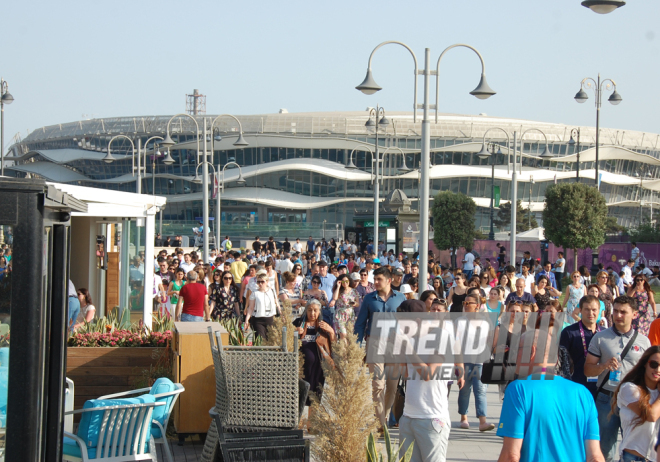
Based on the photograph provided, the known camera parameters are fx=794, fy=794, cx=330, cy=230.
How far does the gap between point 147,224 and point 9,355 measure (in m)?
8.66

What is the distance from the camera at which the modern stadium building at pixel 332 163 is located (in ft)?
287

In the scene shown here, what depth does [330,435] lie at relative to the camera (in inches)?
207

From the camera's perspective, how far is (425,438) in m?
5.53

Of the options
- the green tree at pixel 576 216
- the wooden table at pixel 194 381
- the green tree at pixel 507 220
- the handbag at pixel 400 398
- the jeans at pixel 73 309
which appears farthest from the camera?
the green tree at pixel 507 220

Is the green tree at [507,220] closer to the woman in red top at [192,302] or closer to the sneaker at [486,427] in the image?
the woman in red top at [192,302]

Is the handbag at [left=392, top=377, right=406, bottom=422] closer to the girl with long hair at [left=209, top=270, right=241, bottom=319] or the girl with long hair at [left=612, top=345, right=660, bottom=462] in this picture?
the girl with long hair at [left=612, top=345, right=660, bottom=462]

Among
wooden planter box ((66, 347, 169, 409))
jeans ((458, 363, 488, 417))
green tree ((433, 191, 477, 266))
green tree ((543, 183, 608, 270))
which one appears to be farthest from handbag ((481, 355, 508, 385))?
green tree ((433, 191, 477, 266))

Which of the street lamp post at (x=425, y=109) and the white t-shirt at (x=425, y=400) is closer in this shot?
the white t-shirt at (x=425, y=400)

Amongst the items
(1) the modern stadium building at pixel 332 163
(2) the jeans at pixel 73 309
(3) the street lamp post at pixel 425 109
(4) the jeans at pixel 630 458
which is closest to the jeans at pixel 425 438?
(4) the jeans at pixel 630 458

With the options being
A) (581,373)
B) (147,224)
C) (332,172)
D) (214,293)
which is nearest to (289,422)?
(581,373)

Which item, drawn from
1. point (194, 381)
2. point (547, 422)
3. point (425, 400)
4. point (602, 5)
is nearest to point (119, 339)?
point (194, 381)

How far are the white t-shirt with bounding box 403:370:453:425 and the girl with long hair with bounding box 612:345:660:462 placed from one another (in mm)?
1204

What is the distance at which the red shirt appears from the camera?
12.1 m

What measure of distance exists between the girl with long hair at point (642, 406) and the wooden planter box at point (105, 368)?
4879 millimetres
